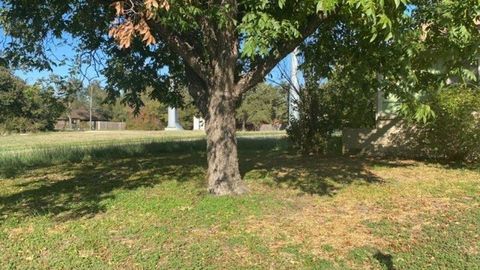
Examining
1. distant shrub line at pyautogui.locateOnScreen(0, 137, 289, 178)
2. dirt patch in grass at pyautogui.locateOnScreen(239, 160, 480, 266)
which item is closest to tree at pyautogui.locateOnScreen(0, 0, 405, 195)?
dirt patch in grass at pyautogui.locateOnScreen(239, 160, 480, 266)

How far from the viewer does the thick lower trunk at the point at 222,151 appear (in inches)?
321

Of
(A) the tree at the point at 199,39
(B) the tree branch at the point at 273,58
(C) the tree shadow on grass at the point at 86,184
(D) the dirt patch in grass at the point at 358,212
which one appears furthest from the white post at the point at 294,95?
(B) the tree branch at the point at 273,58

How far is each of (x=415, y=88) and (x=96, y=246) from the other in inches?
198

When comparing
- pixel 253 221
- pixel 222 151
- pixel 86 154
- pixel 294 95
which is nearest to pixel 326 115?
pixel 294 95

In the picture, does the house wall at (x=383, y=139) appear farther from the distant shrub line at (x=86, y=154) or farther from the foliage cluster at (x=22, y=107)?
the foliage cluster at (x=22, y=107)

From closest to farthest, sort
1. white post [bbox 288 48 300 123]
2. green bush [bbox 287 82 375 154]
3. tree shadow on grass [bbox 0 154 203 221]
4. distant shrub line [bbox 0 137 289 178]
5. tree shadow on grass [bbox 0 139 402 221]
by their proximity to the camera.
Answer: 1. tree shadow on grass [bbox 0 154 203 221]
2. tree shadow on grass [bbox 0 139 402 221]
3. distant shrub line [bbox 0 137 289 178]
4. green bush [bbox 287 82 375 154]
5. white post [bbox 288 48 300 123]

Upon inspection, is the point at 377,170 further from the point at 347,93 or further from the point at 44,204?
the point at 44,204

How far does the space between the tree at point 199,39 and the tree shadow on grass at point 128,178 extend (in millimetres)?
1172

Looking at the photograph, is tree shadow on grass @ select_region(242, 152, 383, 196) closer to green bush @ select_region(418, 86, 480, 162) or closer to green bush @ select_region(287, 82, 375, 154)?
green bush @ select_region(287, 82, 375, 154)

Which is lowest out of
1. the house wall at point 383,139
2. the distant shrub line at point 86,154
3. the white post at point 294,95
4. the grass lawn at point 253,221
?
the grass lawn at point 253,221

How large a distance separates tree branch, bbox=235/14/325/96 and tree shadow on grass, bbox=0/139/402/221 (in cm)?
174

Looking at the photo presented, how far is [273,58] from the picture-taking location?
823 cm

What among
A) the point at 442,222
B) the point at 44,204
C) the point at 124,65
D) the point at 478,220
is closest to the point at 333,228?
the point at 442,222

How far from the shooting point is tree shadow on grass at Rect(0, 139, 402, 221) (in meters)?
7.93
